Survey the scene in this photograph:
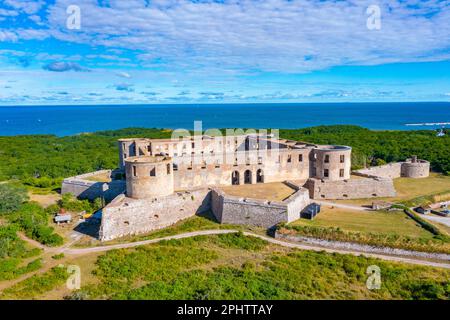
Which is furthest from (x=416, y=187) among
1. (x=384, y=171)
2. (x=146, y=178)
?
(x=146, y=178)

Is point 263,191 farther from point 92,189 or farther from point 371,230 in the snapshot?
point 92,189

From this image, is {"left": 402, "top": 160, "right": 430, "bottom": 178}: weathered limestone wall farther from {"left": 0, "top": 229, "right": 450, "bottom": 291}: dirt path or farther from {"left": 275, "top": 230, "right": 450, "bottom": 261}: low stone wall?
{"left": 0, "top": 229, "right": 450, "bottom": 291}: dirt path

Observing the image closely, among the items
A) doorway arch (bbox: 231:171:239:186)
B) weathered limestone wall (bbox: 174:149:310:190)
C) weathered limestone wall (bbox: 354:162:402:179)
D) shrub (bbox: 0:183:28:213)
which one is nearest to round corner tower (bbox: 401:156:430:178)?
weathered limestone wall (bbox: 354:162:402:179)

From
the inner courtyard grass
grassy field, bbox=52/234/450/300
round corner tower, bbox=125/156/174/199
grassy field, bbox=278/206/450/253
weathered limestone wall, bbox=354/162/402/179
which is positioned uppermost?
round corner tower, bbox=125/156/174/199

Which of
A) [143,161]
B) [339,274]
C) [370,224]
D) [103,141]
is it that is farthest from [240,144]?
[103,141]

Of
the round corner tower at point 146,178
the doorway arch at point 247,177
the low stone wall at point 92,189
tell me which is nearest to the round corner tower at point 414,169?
the doorway arch at point 247,177

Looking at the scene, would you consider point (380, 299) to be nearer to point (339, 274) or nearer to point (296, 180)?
point (339, 274)

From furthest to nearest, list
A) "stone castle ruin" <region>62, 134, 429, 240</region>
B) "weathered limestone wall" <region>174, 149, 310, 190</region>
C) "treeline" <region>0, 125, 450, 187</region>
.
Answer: "treeline" <region>0, 125, 450, 187</region> → "weathered limestone wall" <region>174, 149, 310, 190</region> → "stone castle ruin" <region>62, 134, 429, 240</region>

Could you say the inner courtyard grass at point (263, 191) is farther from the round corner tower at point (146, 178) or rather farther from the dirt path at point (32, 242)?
the dirt path at point (32, 242)
